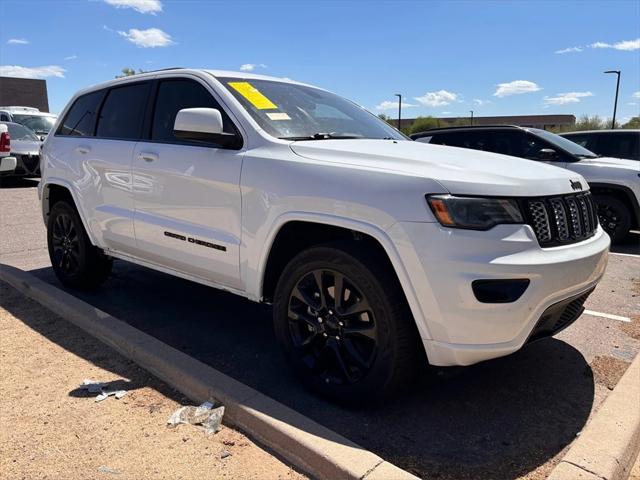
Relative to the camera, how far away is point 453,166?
2676 mm

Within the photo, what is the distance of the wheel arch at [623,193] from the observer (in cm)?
747

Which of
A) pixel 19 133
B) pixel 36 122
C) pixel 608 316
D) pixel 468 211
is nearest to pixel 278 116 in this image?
pixel 468 211

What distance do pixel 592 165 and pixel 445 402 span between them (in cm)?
604

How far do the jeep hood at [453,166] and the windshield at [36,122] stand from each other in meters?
17.0

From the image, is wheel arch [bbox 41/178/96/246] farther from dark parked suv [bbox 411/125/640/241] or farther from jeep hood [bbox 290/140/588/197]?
dark parked suv [bbox 411/125/640/241]

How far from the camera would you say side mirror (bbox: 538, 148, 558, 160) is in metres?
7.49

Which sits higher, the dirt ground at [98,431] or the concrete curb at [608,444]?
the concrete curb at [608,444]

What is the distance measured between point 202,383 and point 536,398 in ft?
6.31

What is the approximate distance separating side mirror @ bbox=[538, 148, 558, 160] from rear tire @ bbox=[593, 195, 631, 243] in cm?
84

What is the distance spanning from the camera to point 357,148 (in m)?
3.02

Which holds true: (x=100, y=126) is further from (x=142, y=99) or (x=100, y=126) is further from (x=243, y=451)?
(x=243, y=451)

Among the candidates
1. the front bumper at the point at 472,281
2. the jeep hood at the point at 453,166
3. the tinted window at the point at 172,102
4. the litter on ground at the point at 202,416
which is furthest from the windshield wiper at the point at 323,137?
the litter on ground at the point at 202,416

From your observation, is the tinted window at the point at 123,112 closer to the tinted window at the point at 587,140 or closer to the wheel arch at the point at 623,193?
the wheel arch at the point at 623,193

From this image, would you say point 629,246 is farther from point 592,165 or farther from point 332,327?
point 332,327
